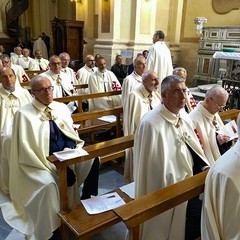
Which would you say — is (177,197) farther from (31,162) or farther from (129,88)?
(129,88)

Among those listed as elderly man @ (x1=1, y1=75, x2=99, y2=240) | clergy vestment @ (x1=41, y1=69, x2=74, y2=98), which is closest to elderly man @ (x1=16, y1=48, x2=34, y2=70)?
clergy vestment @ (x1=41, y1=69, x2=74, y2=98)

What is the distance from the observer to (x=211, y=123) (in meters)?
2.95

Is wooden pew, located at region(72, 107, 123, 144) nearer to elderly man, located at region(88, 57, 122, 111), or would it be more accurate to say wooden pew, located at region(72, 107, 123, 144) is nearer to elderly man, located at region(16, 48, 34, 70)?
elderly man, located at region(88, 57, 122, 111)

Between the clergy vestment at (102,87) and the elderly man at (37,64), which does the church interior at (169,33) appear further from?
the clergy vestment at (102,87)

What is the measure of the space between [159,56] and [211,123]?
3638 millimetres

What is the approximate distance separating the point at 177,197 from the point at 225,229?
321mm

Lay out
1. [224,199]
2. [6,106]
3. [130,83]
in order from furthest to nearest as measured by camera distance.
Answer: [130,83], [6,106], [224,199]

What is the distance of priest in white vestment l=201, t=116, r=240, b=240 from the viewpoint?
1521 millimetres

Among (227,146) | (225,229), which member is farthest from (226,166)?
(227,146)

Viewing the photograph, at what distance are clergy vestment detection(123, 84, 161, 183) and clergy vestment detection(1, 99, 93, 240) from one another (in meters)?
0.89

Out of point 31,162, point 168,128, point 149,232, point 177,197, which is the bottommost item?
point 149,232

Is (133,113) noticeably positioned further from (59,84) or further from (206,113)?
(59,84)

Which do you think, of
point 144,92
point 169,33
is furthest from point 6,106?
point 169,33

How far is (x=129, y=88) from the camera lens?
439cm
